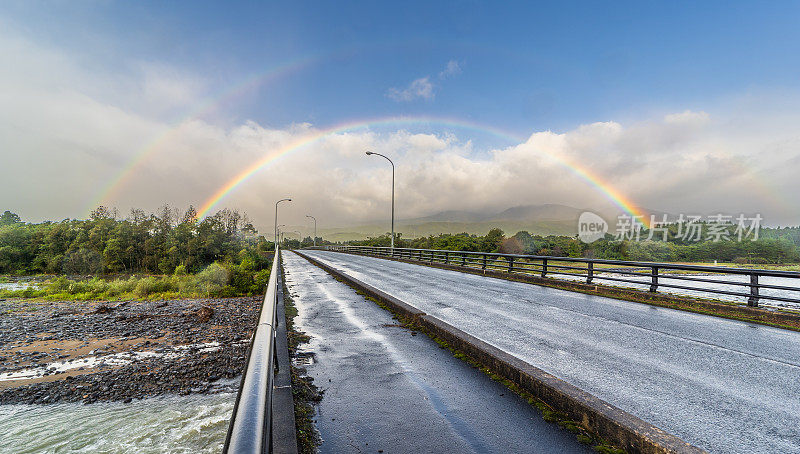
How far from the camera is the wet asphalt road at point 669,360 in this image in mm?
3258

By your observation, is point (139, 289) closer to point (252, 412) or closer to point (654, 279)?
point (654, 279)

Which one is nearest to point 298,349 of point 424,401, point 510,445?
point 424,401

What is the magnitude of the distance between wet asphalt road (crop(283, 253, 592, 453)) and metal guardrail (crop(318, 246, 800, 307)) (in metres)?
4.62

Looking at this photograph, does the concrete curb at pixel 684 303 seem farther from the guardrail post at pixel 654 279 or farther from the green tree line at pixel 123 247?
the green tree line at pixel 123 247

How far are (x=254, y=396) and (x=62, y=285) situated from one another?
5782cm

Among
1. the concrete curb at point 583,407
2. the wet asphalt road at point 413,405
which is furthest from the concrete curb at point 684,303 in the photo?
the wet asphalt road at point 413,405

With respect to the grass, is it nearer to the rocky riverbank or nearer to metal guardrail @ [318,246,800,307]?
the rocky riverbank

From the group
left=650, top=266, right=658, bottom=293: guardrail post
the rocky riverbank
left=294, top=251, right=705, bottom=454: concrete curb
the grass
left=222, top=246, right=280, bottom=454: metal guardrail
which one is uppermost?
left=222, top=246, right=280, bottom=454: metal guardrail

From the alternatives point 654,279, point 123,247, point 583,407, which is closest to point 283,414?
point 583,407

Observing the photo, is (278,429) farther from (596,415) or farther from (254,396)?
(596,415)

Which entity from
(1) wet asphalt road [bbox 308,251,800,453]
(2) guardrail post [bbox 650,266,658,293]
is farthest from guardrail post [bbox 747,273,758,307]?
(2) guardrail post [bbox 650,266,658,293]

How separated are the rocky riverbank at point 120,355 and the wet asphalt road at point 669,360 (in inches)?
237

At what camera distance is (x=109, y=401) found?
7660 millimetres

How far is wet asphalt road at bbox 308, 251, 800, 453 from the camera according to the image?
326 cm
